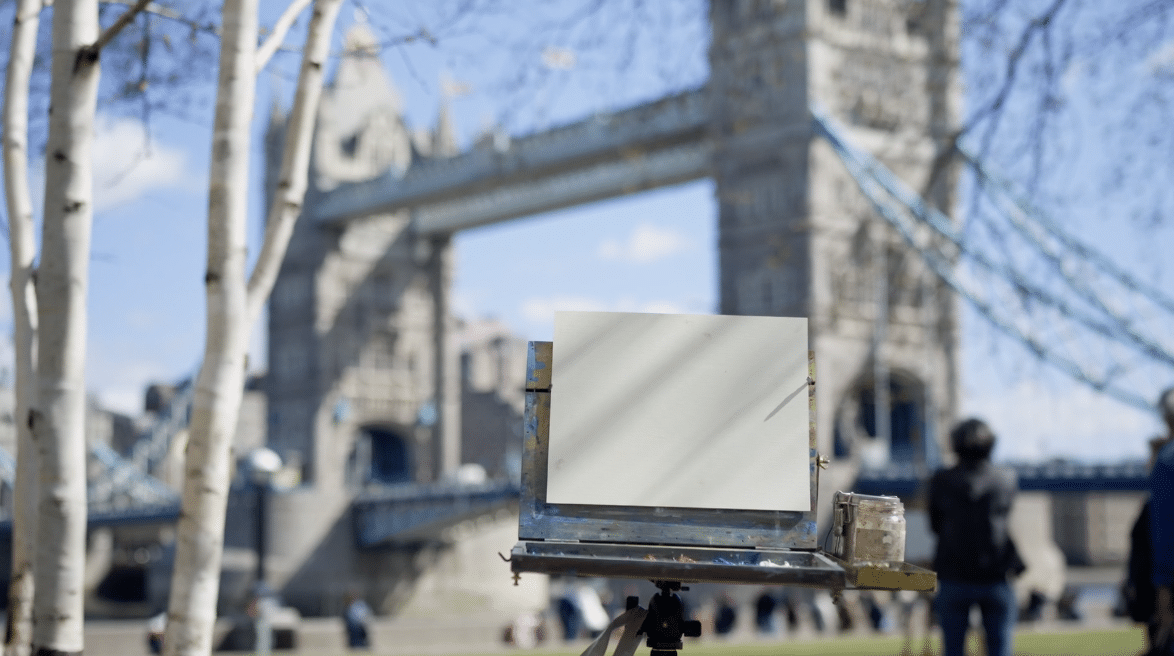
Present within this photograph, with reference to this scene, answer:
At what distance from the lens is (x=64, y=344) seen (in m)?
4.18

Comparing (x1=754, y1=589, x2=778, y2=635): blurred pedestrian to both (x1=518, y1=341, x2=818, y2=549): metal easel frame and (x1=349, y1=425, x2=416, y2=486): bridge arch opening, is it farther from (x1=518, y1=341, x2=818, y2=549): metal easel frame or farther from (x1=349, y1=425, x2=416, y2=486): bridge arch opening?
(x1=349, y1=425, x2=416, y2=486): bridge arch opening

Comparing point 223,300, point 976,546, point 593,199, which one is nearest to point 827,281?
point 593,199

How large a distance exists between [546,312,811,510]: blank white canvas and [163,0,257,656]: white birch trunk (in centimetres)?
145

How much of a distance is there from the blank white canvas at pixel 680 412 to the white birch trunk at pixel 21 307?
2647mm

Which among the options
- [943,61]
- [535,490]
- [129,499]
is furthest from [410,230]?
[535,490]

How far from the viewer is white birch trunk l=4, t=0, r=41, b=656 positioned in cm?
505

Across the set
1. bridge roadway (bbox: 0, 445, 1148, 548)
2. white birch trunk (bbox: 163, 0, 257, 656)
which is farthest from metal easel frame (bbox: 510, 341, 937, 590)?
bridge roadway (bbox: 0, 445, 1148, 548)

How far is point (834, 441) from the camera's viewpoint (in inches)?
1732

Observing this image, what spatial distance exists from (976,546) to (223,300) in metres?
2.63

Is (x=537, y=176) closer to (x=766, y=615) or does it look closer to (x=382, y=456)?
(x=382, y=456)

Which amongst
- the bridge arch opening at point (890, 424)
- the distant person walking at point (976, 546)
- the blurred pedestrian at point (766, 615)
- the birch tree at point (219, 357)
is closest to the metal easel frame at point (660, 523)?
the birch tree at point (219, 357)

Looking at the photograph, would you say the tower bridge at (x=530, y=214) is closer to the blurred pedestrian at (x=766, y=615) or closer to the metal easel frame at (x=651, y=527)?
the metal easel frame at (x=651, y=527)

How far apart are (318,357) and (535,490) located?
62905 mm

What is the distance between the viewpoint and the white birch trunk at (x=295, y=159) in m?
4.52
